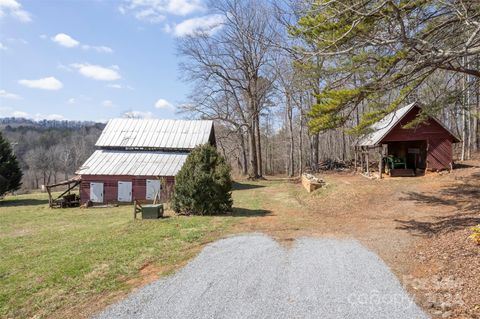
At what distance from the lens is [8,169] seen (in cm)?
3434

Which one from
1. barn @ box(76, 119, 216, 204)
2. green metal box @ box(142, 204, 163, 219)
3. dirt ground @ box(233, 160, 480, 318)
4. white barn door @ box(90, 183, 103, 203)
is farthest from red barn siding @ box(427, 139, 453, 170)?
white barn door @ box(90, 183, 103, 203)

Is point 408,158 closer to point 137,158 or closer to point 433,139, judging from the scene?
point 433,139

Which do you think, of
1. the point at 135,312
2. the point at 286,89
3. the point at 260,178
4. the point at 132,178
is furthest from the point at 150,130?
the point at 135,312

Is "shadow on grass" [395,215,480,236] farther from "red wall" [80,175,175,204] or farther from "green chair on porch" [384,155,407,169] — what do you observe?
"red wall" [80,175,175,204]

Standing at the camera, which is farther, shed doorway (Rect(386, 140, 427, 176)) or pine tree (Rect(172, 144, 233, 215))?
shed doorway (Rect(386, 140, 427, 176))

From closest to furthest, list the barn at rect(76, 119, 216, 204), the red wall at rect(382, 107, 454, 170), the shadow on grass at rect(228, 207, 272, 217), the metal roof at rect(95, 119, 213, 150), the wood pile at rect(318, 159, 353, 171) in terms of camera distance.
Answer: the shadow on grass at rect(228, 207, 272, 217) < the red wall at rect(382, 107, 454, 170) < the barn at rect(76, 119, 216, 204) < the metal roof at rect(95, 119, 213, 150) < the wood pile at rect(318, 159, 353, 171)

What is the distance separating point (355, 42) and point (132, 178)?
70.9 ft

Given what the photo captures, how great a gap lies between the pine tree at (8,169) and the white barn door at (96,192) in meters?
11.8

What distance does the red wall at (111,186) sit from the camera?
27219 millimetres

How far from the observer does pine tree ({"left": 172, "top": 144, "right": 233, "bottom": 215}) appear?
1546cm

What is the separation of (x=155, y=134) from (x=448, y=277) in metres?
28.0

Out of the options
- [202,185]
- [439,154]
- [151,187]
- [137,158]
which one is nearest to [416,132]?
[439,154]

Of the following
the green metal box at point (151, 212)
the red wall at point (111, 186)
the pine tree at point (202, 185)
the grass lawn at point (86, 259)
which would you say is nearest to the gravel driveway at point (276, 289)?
the grass lawn at point (86, 259)

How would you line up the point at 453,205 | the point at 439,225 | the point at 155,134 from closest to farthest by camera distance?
1. the point at 439,225
2. the point at 453,205
3. the point at 155,134
